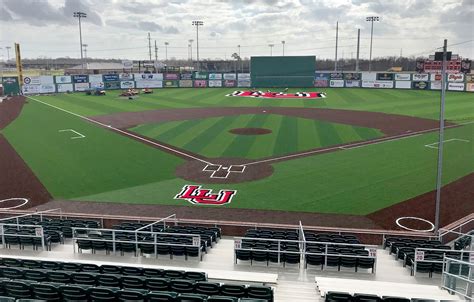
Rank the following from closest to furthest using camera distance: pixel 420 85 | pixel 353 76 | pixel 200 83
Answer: pixel 420 85 → pixel 353 76 → pixel 200 83

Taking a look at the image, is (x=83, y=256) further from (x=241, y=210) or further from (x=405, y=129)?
(x=405, y=129)

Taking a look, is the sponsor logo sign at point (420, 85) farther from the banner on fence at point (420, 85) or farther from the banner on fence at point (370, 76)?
the banner on fence at point (370, 76)

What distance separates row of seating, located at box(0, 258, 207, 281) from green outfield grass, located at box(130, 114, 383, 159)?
23850 mm

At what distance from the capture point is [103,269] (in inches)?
487

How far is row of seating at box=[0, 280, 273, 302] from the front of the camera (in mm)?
9922

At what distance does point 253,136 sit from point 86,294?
114 ft

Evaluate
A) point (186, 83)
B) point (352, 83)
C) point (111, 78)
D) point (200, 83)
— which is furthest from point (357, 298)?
point (186, 83)

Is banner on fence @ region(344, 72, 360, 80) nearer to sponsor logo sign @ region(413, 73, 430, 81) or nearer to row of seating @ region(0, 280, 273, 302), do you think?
sponsor logo sign @ region(413, 73, 430, 81)

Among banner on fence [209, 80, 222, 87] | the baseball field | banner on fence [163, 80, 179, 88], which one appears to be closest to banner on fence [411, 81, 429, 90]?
the baseball field

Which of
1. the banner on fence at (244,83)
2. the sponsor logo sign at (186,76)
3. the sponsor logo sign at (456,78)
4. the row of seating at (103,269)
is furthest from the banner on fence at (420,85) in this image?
the row of seating at (103,269)

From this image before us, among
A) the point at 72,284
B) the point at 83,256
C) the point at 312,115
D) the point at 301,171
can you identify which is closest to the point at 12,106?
the point at 312,115

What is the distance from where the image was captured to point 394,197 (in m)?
25.4

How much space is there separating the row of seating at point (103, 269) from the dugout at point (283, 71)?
9035cm

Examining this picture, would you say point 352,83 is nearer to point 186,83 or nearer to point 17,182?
point 186,83
